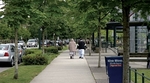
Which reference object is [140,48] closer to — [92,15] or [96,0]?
[92,15]

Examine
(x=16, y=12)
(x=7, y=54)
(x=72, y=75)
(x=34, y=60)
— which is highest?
(x=16, y=12)

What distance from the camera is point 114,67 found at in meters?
9.30

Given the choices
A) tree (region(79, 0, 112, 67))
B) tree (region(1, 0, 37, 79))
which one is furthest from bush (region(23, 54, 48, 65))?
tree (region(1, 0, 37, 79))

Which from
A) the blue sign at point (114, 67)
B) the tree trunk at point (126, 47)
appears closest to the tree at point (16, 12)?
the blue sign at point (114, 67)

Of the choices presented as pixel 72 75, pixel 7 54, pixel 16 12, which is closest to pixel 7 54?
pixel 7 54

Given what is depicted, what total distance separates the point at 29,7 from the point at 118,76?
4375 mm

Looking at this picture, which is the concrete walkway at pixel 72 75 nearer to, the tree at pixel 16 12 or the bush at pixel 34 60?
the bush at pixel 34 60

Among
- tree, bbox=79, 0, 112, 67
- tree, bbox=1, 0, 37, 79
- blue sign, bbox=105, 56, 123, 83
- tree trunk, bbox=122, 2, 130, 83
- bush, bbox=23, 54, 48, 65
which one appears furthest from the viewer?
bush, bbox=23, 54, 48, 65

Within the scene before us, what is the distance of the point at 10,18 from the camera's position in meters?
11.0

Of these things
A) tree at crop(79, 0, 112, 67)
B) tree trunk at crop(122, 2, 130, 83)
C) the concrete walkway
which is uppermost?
tree at crop(79, 0, 112, 67)

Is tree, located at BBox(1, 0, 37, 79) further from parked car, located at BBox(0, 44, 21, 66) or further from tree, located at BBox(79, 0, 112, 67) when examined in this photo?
parked car, located at BBox(0, 44, 21, 66)

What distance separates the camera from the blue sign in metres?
9.24

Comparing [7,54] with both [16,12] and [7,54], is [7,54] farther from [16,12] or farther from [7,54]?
[16,12]

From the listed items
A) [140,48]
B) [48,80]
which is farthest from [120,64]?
[140,48]
